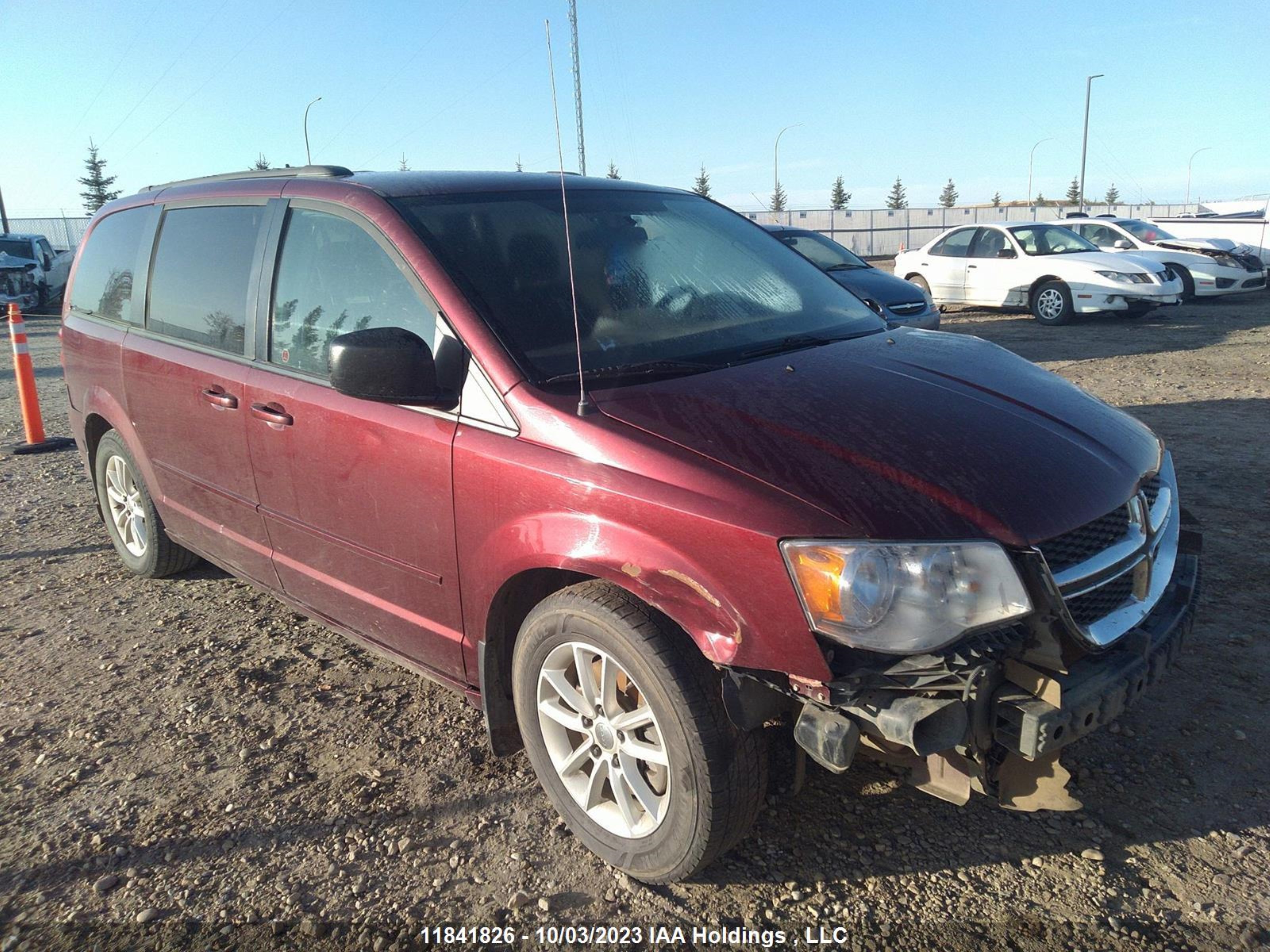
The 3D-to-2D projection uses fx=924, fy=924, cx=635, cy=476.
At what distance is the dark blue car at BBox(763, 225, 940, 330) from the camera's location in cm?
952

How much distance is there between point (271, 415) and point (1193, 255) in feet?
59.0

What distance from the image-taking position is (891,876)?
8.16 ft

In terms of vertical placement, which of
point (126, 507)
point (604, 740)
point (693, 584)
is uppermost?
point (693, 584)

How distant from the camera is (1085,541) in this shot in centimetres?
227

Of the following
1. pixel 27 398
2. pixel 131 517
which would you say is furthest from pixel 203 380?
pixel 27 398

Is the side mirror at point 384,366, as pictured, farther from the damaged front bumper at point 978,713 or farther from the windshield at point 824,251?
the windshield at point 824,251

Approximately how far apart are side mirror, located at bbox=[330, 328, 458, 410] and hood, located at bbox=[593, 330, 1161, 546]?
0.51 meters

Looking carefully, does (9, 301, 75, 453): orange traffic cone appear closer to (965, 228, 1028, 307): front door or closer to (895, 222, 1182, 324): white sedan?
(895, 222, 1182, 324): white sedan

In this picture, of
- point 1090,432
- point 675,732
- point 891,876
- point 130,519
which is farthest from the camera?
point 130,519

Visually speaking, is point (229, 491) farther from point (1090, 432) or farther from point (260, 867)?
point (1090, 432)

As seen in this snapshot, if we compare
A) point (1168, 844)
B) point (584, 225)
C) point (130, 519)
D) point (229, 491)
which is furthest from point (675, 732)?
point (130, 519)

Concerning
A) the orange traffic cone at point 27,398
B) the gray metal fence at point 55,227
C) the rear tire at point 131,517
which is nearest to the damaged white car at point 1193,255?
the orange traffic cone at point 27,398

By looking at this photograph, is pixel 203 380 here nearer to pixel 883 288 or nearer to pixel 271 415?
pixel 271 415

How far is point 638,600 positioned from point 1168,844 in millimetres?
1648
